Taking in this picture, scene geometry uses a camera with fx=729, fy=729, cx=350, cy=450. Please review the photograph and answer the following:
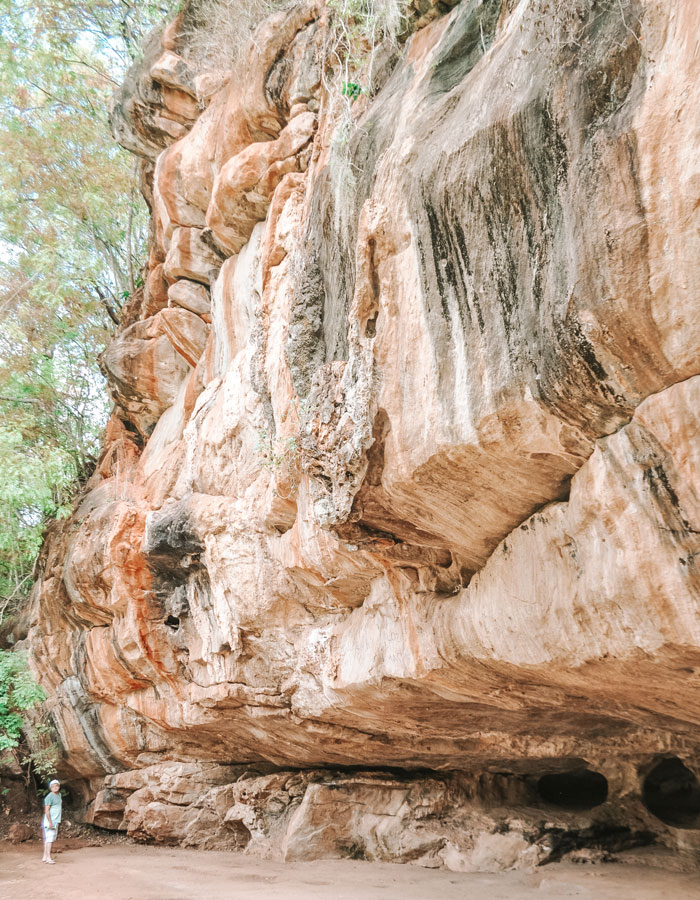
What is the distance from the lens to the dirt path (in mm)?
6535

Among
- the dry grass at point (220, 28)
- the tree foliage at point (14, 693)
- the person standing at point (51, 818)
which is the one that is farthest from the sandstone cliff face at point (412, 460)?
the person standing at point (51, 818)

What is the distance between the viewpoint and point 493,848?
7.85 metres

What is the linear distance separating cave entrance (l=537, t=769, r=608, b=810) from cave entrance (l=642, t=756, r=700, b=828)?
0.78 metres

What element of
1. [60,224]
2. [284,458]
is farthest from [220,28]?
[60,224]

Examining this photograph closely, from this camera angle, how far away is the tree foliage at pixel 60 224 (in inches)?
539

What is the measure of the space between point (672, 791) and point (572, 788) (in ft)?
4.69

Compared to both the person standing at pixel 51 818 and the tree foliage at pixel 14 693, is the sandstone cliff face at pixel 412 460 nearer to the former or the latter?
the tree foliage at pixel 14 693

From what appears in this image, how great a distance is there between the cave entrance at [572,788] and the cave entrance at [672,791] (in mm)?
778

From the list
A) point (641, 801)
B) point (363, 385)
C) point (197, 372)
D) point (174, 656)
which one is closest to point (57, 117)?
point (197, 372)

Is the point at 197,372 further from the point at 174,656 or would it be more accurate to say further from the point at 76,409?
the point at 76,409

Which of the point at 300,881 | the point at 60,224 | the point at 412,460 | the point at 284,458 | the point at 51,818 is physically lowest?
the point at 300,881

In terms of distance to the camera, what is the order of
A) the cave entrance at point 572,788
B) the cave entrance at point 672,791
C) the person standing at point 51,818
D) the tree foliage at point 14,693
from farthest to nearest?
the tree foliage at point 14,693, the person standing at point 51,818, the cave entrance at point 572,788, the cave entrance at point 672,791

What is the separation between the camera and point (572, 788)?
9.66 metres

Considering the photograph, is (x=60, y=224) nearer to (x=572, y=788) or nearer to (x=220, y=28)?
(x=220, y=28)
